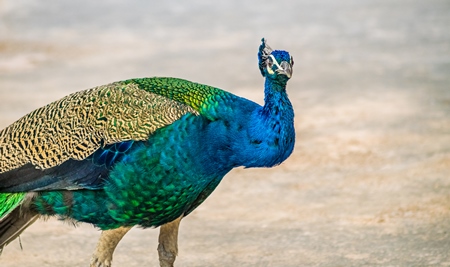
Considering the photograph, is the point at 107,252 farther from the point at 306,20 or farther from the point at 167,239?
the point at 306,20

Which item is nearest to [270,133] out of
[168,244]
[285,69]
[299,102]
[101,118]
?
[285,69]

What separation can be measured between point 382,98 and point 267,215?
2.92 m

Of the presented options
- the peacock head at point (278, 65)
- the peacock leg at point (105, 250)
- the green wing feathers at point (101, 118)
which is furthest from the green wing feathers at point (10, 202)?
the peacock head at point (278, 65)

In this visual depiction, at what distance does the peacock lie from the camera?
13.7ft

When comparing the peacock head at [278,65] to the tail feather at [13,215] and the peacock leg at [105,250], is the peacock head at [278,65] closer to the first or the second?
the peacock leg at [105,250]

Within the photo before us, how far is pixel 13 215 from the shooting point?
14.4ft

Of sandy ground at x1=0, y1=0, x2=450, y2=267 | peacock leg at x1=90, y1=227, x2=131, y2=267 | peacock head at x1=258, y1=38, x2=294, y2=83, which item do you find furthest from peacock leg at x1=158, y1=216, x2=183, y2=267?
peacock head at x1=258, y1=38, x2=294, y2=83

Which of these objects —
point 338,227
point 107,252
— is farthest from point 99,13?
point 107,252

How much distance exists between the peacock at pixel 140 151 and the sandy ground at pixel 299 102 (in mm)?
932

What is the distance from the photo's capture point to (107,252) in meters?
4.52

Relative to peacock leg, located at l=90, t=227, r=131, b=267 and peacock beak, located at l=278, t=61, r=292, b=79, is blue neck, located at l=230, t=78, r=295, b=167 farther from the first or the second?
peacock leg, located at l=90, t=227, r=131, b=267

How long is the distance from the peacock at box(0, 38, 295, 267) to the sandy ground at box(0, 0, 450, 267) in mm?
932

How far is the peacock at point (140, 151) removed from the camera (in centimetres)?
419

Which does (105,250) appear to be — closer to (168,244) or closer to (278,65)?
(168,244)
